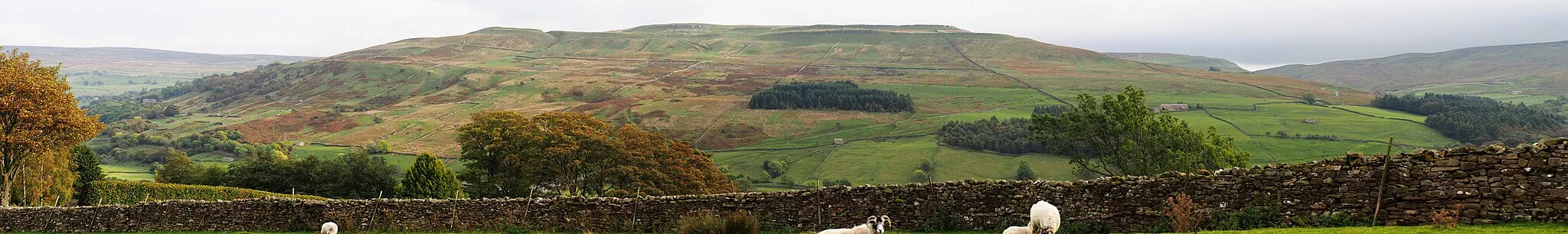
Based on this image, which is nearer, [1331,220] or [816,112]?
[1331,220]

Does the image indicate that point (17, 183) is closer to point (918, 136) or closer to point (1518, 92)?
point (918, 136)

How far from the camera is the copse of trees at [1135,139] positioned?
113 feet

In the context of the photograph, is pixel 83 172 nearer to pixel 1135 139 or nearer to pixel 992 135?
pixel 1135 139

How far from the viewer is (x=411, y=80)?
19612 cm

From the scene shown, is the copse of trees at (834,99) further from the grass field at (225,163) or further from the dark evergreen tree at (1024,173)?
the dark evergreen tree at (1024,173)

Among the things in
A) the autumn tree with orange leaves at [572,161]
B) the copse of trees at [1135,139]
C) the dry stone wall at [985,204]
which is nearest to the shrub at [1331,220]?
the dry stone wall at [985,204]

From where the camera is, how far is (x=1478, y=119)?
9981 centimetres

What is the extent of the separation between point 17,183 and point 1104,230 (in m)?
39.9

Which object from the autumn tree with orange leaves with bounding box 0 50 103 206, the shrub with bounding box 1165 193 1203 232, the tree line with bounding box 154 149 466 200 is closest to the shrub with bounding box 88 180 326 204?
the autumn tree with orange leaves with bounding box 0 50 103 206

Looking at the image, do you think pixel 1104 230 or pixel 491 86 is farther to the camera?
pixel 491 86

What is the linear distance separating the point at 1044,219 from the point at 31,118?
3175cm

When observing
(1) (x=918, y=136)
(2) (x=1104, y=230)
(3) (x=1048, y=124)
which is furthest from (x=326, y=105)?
(2) (x=1104, y=230)

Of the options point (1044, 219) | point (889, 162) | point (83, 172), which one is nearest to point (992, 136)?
point (889, 162)

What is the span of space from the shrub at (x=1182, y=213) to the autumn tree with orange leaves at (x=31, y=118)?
108ft
